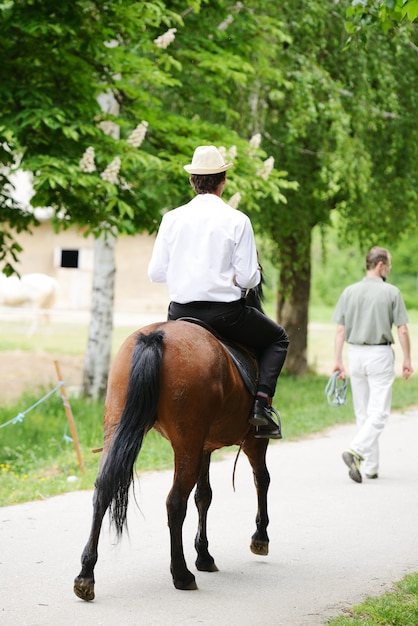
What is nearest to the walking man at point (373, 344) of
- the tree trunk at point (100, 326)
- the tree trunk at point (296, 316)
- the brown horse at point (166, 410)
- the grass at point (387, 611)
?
the grass at point (387, 611)

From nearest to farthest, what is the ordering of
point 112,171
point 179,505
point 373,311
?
point 179,505 → point 373,311 → point 112,171

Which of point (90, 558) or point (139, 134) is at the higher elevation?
point (139, 134)

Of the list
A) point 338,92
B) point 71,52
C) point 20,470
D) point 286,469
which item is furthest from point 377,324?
point 338,92

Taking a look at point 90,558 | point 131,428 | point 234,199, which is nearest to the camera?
point 90,558

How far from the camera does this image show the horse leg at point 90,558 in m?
5.53

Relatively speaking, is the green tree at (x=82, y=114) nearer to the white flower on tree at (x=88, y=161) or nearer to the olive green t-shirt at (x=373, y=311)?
the white flower on tree at (x=88, y=161)

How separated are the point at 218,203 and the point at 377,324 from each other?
13.4 feet

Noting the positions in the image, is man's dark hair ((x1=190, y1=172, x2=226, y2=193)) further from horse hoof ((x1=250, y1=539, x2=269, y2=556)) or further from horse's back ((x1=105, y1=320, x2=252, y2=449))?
horse hoof ((x1=250, y1=539, x2=269, y2=556))

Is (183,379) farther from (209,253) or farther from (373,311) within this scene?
(373,311)

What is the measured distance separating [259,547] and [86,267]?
37.8 meters

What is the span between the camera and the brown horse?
5605 mm

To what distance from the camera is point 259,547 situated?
6867 millimetres

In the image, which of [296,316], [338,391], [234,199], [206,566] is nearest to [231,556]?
[206,566]

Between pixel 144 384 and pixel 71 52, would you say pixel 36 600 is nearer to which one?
pixel 144 384
